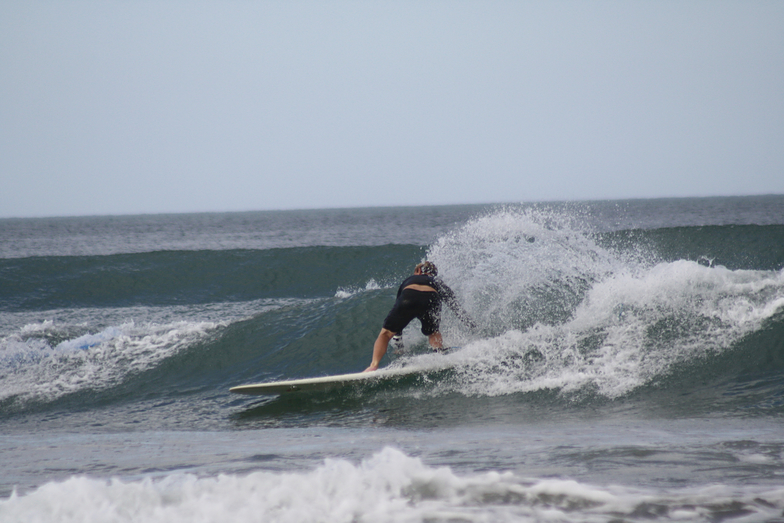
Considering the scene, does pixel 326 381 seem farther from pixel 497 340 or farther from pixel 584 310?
pixel 584 310

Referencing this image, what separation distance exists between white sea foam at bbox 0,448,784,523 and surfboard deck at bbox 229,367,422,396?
3.93 m

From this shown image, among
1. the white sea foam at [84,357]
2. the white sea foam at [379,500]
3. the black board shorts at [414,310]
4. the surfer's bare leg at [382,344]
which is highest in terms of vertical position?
the black board shorts at [414,310]

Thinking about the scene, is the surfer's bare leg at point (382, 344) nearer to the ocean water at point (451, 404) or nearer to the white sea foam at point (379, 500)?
the ocean water at point (451, 404)

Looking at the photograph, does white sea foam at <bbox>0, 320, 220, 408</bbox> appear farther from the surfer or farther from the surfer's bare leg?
the surfer

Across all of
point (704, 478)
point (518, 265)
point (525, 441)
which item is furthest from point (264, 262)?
point (704, 478)

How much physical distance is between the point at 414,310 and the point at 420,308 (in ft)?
0.27

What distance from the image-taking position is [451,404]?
639 centimetres

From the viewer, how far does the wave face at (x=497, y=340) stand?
6547mm

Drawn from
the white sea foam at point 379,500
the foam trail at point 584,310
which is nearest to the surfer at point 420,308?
the foam trail at point 584,310

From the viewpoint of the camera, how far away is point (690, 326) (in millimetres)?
7516

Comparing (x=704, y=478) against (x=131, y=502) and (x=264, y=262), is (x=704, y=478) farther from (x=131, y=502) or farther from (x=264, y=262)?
(x=264, y=262)

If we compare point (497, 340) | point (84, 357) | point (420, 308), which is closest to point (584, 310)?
point (497, 340)

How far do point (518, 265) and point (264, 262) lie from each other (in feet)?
36.5

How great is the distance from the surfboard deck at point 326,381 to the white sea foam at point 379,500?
155 inches
